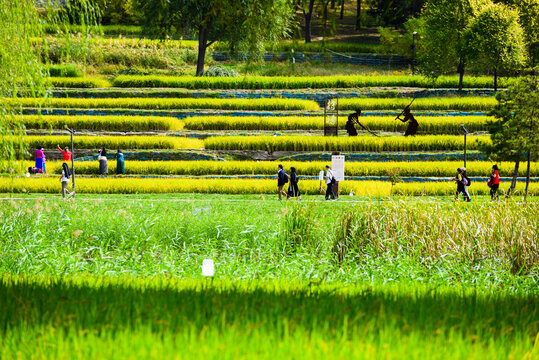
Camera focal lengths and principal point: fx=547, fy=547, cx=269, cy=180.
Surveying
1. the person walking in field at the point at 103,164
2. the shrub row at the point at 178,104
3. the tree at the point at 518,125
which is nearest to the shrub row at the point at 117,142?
the person walking in field at the point at 103,164

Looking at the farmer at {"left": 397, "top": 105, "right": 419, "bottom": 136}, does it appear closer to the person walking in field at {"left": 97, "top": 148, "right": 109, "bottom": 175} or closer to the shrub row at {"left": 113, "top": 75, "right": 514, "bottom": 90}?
the shrub row at {"left": 113, "top": 75, "right": 514, "bottom": 90}

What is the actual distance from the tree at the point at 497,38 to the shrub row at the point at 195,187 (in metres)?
15.8

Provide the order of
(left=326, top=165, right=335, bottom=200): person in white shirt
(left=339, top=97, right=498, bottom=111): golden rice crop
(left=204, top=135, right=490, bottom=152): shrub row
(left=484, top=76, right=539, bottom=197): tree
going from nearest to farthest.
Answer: (left=326, top=165, right=335, bottom=200): person in white shirt, (left=484, top=76, right=539, bottom=197): tree, (left=204, top=135, right=490, bottom=152): shrub row, (left=339, top=97, right=498, bottom=111): golden rice crop

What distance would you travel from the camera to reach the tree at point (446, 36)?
3553cm

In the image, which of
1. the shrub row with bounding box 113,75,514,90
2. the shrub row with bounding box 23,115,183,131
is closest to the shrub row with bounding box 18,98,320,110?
the shrub row with bounding box 23,115,183,131

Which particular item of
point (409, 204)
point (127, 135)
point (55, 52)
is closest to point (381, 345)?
point (409, 204)

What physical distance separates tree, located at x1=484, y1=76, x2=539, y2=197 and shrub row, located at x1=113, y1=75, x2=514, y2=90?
16.2 meters

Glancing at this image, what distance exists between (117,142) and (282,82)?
14.8m

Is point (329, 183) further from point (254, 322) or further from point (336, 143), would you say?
point (254, 322)

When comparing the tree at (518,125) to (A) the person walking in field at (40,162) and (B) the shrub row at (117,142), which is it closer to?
(B) the shrub row at (117,142)

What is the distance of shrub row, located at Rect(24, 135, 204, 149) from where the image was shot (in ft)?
84.2

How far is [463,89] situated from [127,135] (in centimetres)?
2281

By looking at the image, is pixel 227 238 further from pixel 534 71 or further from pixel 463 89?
pixel 463 89

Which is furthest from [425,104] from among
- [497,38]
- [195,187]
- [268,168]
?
[195,187]
